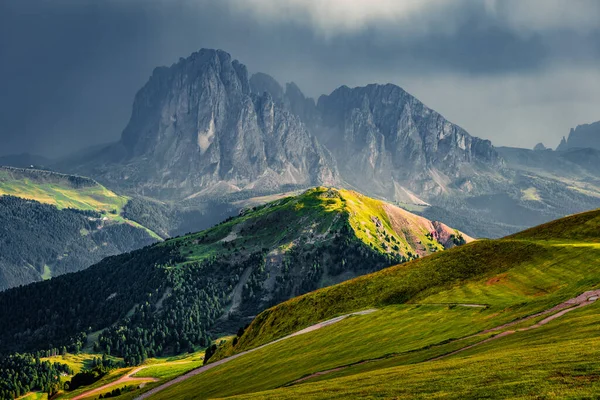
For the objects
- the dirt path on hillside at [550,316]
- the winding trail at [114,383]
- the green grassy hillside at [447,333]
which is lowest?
the winding trail at [114,383]

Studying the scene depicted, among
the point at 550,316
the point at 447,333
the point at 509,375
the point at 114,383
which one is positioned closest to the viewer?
the point at 509,375

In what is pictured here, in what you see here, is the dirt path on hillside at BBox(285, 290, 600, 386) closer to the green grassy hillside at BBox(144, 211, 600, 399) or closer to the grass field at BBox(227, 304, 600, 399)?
the green grassy hillside at BBox(144, 211, 600, 399)

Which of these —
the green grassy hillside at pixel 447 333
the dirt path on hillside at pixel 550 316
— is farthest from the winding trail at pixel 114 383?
the dirt path on hillside at pixel 550 316

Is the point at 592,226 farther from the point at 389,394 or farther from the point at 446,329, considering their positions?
the point at 389,394

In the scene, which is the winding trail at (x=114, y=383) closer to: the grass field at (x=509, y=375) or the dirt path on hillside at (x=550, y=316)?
the dirt path on hillside at (x=550, y=316)

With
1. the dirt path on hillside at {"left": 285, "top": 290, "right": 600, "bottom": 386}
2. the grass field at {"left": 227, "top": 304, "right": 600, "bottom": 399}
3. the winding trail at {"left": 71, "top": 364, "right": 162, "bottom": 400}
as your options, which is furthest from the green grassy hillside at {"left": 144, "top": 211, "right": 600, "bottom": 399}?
the winding trail at {"left": 71, "top": 364, "right": 162, "bottom": 400}

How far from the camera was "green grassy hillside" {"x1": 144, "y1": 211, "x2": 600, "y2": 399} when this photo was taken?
44.5m

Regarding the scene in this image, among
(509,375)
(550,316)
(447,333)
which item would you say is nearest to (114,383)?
(447,333)

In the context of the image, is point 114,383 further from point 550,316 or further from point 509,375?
point 509,375

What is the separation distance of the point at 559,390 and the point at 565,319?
3335 centimetres

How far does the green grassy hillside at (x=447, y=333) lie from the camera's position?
1752 inches

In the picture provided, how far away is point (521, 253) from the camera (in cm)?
11800

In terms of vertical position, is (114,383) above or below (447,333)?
below

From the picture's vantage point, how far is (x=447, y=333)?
79.0m
